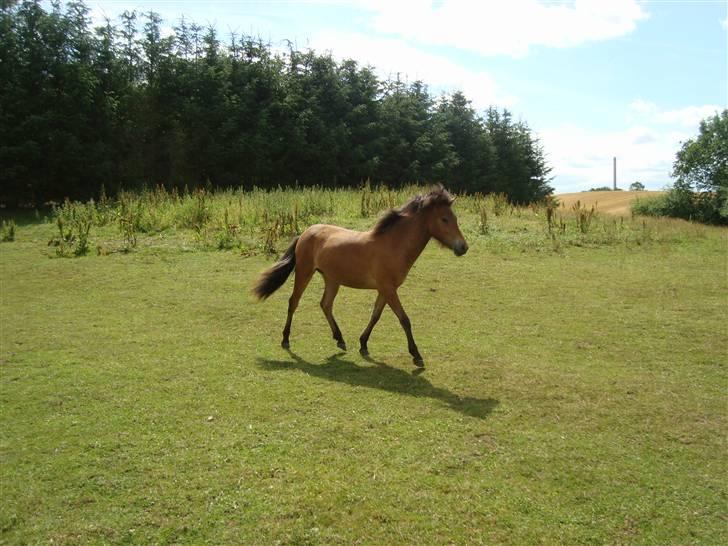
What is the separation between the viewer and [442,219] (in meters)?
6.50

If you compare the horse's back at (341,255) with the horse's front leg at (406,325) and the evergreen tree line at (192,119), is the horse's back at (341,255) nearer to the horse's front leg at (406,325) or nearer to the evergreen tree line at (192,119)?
the horse's front leg at (406,325)

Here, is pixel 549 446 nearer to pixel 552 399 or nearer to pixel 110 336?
pixel 552 399

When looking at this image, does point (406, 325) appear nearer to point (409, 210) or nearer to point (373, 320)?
point (373, 320)

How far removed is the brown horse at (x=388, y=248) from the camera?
6508 millimetres

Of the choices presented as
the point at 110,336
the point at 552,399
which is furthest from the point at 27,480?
the point at 552,399

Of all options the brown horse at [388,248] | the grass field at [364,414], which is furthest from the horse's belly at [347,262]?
the grass field at [364,414]

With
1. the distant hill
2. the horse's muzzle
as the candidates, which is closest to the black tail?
the horse's muzzle

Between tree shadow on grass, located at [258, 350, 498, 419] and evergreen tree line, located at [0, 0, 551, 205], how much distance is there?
19.4 metres

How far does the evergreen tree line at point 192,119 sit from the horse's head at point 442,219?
19.9 meters

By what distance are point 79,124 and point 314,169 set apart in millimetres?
11433

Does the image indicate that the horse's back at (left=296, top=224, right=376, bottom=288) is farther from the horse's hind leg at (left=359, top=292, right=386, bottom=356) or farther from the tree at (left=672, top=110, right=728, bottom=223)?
the tree at (left=672, top=110, right=728, bottom=223)

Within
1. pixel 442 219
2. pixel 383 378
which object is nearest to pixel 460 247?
pixel 442 219

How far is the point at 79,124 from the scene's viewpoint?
Answer: 74.1 ft

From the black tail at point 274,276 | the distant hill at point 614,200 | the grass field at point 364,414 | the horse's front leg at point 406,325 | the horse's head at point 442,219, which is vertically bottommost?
the grass field at point 364,414
